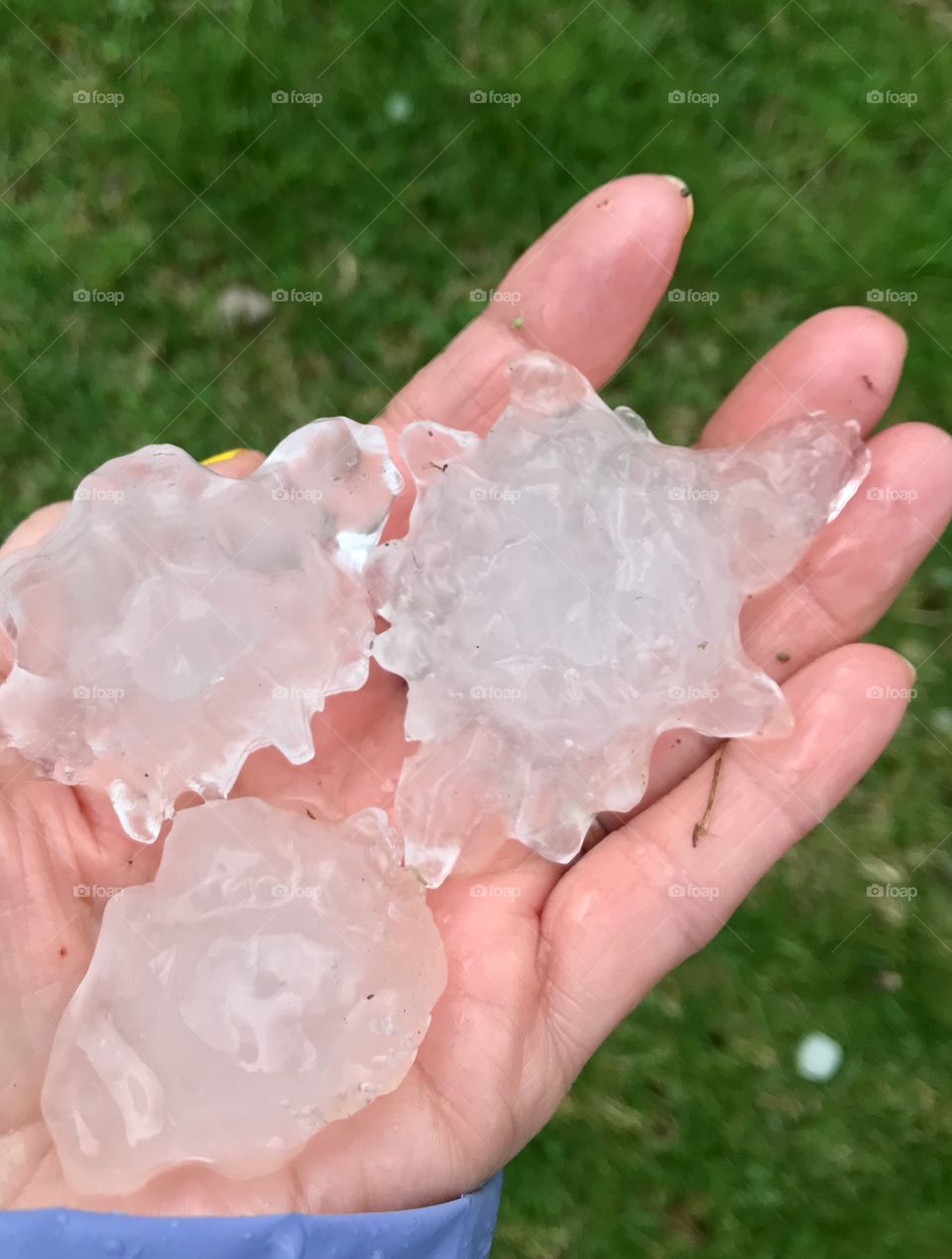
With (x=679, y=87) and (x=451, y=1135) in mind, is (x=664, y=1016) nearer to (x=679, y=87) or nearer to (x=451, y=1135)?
(x=451, y=1135)

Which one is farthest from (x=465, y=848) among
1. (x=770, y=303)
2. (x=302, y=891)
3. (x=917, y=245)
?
(x=917, y=245)
